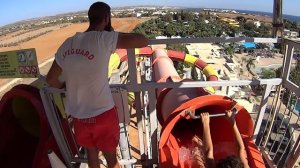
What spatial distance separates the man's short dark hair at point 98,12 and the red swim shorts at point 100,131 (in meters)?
0.82

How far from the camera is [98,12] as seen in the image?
286 centimetres

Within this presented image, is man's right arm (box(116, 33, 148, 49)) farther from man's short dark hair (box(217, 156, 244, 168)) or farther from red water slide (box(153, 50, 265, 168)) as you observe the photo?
man's short dark hair (box(217, 156, 244, 168))

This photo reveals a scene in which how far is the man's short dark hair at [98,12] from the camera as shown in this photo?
2857mm

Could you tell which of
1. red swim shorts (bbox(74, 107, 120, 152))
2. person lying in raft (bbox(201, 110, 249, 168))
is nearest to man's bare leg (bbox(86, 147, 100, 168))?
red swim shorts (bbox(74, 107, 120, 152))

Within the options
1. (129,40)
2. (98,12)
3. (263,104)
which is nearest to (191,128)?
(263,104)

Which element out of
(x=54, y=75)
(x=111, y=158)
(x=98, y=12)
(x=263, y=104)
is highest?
(x=98, y=12)

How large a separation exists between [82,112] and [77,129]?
19cm

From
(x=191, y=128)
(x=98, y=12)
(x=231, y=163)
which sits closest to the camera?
(x=98, y=12)

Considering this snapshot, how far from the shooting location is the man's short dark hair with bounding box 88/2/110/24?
286 centimetres

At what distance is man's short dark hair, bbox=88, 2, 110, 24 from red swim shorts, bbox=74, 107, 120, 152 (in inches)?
32.1

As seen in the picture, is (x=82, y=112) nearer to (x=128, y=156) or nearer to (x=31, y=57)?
(x=31, y=57)

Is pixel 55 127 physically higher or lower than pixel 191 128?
higher

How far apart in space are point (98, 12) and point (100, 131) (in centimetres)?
105

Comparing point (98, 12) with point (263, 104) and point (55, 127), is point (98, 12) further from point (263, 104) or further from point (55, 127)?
point (263, 104)
